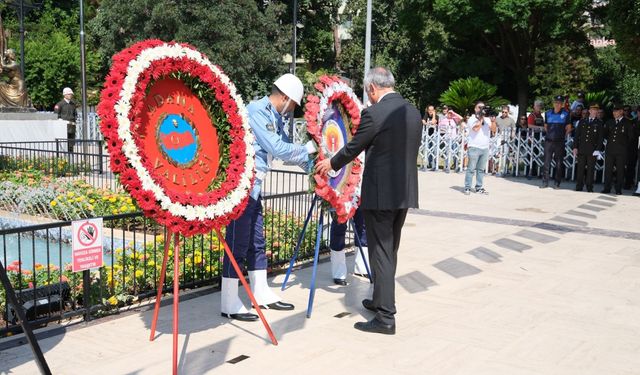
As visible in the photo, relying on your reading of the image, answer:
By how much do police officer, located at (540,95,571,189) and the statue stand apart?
1504 centimetres

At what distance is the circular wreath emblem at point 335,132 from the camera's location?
19.8ft

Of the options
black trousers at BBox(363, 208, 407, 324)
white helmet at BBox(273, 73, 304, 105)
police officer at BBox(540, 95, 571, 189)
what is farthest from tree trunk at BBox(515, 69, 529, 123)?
black trousers at BBox(363, 208, 407, 324)

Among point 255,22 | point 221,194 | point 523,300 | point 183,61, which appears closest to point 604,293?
point 523,300

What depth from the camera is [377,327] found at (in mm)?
5598

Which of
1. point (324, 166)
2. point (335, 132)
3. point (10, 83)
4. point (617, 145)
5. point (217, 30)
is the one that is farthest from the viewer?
point (217, 30)

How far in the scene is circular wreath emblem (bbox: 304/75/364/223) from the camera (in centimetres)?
604

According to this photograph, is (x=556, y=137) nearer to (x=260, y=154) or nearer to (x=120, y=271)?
(x=260, y=154)

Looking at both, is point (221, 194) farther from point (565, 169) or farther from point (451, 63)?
point (451, 63)

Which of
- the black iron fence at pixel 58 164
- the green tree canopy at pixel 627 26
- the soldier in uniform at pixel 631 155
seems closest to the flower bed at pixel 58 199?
the black iron fence at pixel 58 164

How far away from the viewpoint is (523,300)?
6695mm

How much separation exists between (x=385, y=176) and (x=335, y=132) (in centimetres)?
112

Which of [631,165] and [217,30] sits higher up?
[217,30]

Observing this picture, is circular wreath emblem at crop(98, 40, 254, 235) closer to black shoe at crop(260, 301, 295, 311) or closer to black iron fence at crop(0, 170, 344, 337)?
black iron fence at crop(0, 170, 344, 337)

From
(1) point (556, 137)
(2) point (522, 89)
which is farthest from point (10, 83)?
(2) point (522, 89)
